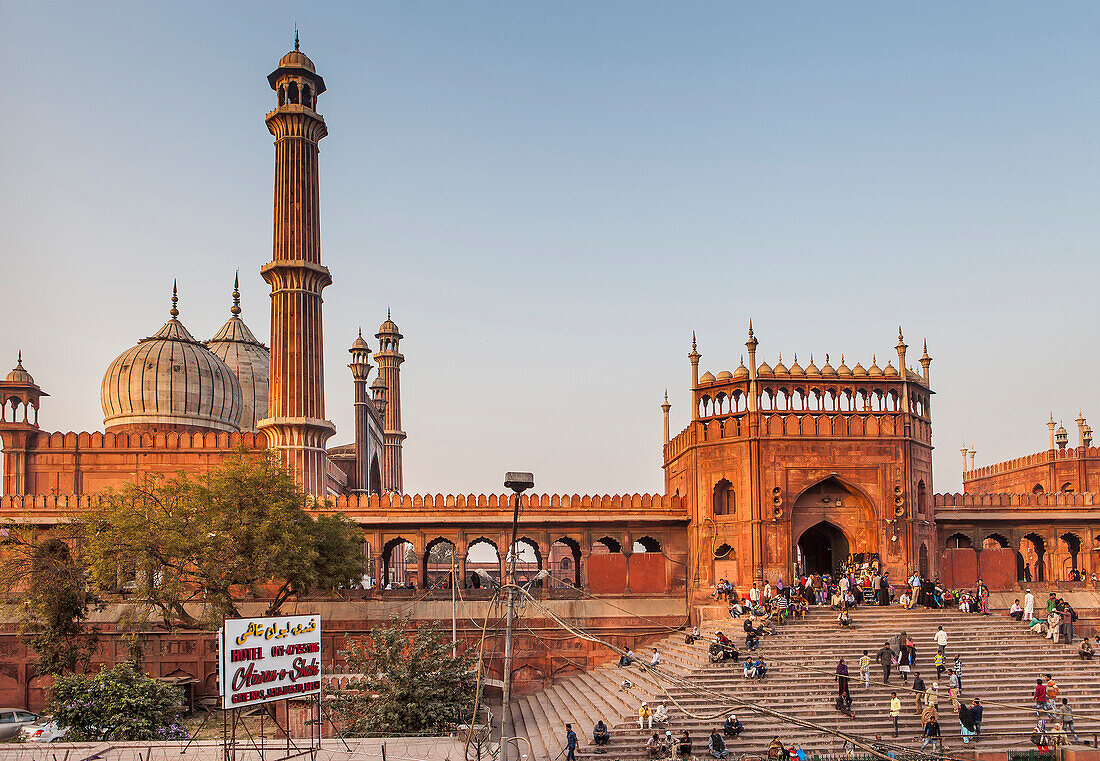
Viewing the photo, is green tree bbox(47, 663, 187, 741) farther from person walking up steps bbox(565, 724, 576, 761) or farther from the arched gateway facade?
the arched gateway facade

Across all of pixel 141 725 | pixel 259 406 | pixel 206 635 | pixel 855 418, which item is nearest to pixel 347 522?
pixel 206 635

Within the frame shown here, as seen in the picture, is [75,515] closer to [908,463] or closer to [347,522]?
[347,522]

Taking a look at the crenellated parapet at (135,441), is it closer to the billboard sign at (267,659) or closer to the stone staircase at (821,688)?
the stone staircase at (821,688)

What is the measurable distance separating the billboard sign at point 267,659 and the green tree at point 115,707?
21.0ft

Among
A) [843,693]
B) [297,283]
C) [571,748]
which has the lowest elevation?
[571,748]

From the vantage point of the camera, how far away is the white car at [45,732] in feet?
66.6

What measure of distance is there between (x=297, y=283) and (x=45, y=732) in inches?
703

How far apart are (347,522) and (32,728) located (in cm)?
945

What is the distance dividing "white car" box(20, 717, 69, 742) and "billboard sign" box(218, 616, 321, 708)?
7.88 m

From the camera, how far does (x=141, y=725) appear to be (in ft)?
64.6

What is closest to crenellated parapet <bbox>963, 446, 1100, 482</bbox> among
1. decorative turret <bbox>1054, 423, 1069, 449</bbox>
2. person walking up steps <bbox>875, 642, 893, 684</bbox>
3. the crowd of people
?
decorative turret <bbox>1054, 423, 1069, 449</bbox>

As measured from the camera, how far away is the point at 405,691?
1955cm

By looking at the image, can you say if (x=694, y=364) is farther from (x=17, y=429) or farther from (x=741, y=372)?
(x=17, y=429)

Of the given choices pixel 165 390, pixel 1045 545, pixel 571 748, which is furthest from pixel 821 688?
pixel 165 390
